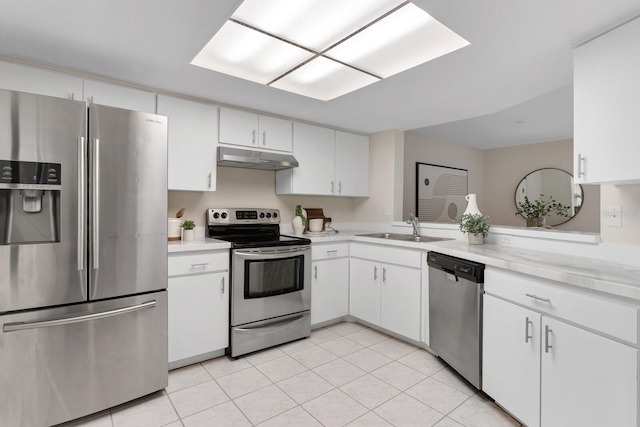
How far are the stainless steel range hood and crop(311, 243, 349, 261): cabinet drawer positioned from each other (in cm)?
84

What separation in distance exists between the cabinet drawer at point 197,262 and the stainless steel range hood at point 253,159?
0.82 m

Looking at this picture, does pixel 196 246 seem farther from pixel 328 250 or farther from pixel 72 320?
pixel 328 250

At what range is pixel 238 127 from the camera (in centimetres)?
299

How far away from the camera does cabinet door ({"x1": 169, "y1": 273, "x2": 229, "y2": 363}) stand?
238 centimetres

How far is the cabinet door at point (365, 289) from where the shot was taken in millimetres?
3182

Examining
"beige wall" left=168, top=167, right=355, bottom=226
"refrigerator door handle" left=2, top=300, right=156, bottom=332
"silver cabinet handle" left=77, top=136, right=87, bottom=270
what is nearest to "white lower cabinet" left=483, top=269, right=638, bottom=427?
"refrigerator door handle" left=2, top=300, right=156, bottom=332

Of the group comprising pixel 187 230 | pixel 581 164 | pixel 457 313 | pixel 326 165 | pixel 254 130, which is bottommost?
pixel 457 313

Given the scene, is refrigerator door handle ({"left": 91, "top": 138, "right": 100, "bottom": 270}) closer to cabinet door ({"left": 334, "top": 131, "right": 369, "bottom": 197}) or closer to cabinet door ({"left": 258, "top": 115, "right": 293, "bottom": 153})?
cabinet door ({"left": 258, "top": 115, "right": 293, "bottom": 153})

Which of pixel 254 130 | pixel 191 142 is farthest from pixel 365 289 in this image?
pixel 191 142

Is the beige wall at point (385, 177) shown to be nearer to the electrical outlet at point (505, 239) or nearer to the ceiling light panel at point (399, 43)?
the electrical outlet at point (505, 239)

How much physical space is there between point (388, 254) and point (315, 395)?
1402mm

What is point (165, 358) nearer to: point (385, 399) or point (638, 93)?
point (385, 399)

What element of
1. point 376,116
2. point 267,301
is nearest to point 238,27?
point 376,116

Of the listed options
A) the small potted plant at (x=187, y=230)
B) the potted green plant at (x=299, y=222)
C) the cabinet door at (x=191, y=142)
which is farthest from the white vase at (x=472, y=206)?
the small potted plant at (x=187, y=230)
